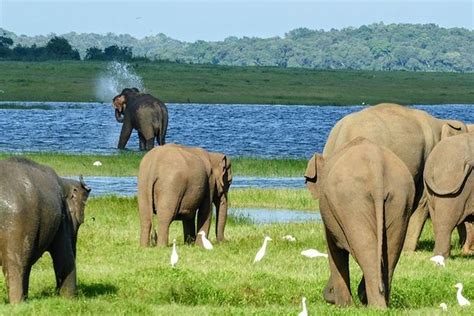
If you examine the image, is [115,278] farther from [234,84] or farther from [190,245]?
[234,84]

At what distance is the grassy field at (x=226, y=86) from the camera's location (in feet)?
230

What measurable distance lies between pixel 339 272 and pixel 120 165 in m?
21.1

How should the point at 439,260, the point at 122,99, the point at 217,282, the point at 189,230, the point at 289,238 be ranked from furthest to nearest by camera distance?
the point at 122,99 < the point at 189,230 < the point at 289,238 < the point at 439,260 < the point at 217,282

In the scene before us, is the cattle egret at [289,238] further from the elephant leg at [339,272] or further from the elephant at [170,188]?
the elephant leg at [339,272]

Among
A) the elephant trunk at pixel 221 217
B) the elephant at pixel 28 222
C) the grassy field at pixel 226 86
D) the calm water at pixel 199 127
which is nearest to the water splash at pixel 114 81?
the grassy field at pixel 226 86

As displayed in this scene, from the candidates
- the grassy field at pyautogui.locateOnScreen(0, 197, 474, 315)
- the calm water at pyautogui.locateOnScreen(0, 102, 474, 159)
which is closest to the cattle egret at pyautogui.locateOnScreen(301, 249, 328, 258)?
the grassy field at pyautogui.locateOnScreen(0, 197, 474, 315)

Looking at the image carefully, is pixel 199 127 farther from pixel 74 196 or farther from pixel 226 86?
pixel 74 196

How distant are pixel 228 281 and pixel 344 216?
274cm

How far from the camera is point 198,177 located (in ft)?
60.1

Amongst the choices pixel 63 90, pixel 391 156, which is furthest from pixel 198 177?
pixel 63 90

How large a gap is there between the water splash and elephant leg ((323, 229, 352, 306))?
2100 inches

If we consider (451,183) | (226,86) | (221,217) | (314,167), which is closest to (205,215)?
(221,217)

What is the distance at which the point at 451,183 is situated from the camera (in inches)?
650

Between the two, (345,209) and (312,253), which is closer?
(345,209)
